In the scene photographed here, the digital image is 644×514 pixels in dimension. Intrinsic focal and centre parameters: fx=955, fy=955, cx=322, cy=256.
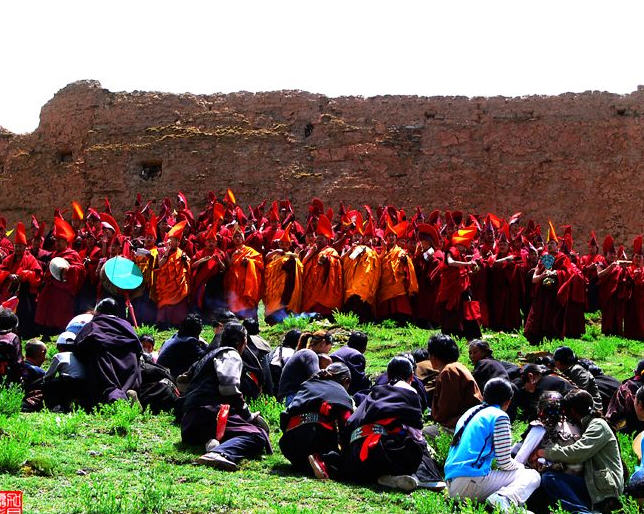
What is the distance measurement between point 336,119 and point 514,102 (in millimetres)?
3432

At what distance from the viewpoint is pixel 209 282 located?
12047 mm

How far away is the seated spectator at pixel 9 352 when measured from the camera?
791 cm

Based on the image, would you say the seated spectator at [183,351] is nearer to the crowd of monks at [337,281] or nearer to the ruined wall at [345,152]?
the crowd of monks at [337,281]

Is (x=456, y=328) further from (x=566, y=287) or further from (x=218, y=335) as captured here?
(x=218, y=335)

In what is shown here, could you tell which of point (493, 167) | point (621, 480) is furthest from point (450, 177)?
point (621, 480)

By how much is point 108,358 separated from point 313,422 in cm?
214

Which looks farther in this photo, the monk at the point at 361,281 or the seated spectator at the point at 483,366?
the monk at the point at 361,281

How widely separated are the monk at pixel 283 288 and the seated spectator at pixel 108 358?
13.7ft

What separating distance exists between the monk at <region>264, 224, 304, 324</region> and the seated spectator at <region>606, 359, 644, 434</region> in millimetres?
5274

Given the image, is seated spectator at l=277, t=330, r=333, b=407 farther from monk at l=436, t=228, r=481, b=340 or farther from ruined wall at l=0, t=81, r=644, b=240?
ruined wall at l=0, t=81, r=644, b=240

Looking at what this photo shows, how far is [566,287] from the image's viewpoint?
11547mm

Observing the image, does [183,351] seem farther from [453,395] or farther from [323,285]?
[323,285]

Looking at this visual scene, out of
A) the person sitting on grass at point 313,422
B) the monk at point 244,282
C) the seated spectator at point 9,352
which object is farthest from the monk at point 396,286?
the person sitting on grass at point 313,422

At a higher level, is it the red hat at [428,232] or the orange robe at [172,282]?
the red hat at [428,232]
